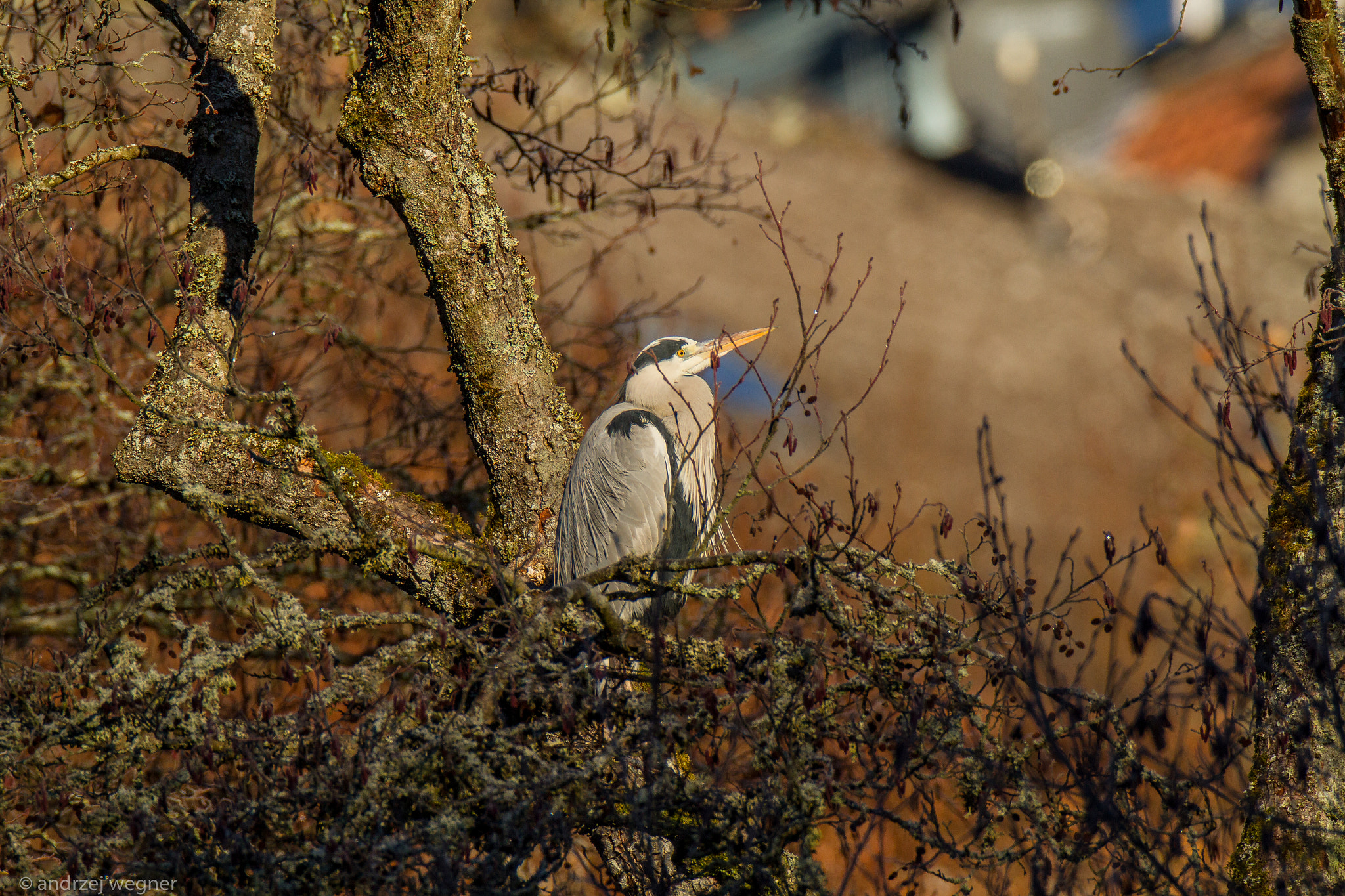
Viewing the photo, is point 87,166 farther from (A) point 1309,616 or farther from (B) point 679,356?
(A) point 1309,616

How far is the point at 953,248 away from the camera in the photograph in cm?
2134

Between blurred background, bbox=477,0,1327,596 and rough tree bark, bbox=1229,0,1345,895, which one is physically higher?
blurred background, bbox=477,0,1327,596

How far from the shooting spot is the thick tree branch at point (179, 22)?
11.8 feet

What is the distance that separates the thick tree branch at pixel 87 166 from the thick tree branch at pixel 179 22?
1.25ft

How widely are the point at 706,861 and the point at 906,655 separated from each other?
72 centimetres

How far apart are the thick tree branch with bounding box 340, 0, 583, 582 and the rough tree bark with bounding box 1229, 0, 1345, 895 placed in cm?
225

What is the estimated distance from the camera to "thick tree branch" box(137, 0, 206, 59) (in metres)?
3.60

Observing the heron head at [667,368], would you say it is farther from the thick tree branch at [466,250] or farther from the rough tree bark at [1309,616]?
the rough tree bark at [1309,616]

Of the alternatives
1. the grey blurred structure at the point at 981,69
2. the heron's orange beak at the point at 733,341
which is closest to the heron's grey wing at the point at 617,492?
the heron's orange beak at the point at 733,341

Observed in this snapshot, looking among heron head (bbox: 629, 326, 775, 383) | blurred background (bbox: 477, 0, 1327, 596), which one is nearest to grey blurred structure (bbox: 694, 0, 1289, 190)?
blurred background (bbox: 477, 0, 1327, 596)

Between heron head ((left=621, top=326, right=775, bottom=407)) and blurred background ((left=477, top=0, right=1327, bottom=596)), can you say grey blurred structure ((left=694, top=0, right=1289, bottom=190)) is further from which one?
heron head ((left=621, top=326, right=775, bottom=407))

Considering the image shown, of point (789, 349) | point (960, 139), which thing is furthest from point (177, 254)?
point (960, 139)

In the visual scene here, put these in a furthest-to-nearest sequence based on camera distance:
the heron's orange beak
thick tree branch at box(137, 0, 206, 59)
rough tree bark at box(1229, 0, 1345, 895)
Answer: the heron's orange beak
thick tree branch at box(137, 0, 206, 59)
rough tree bark at box(1229, 0, 1345, 895)

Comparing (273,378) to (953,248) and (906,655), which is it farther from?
(953,248)
